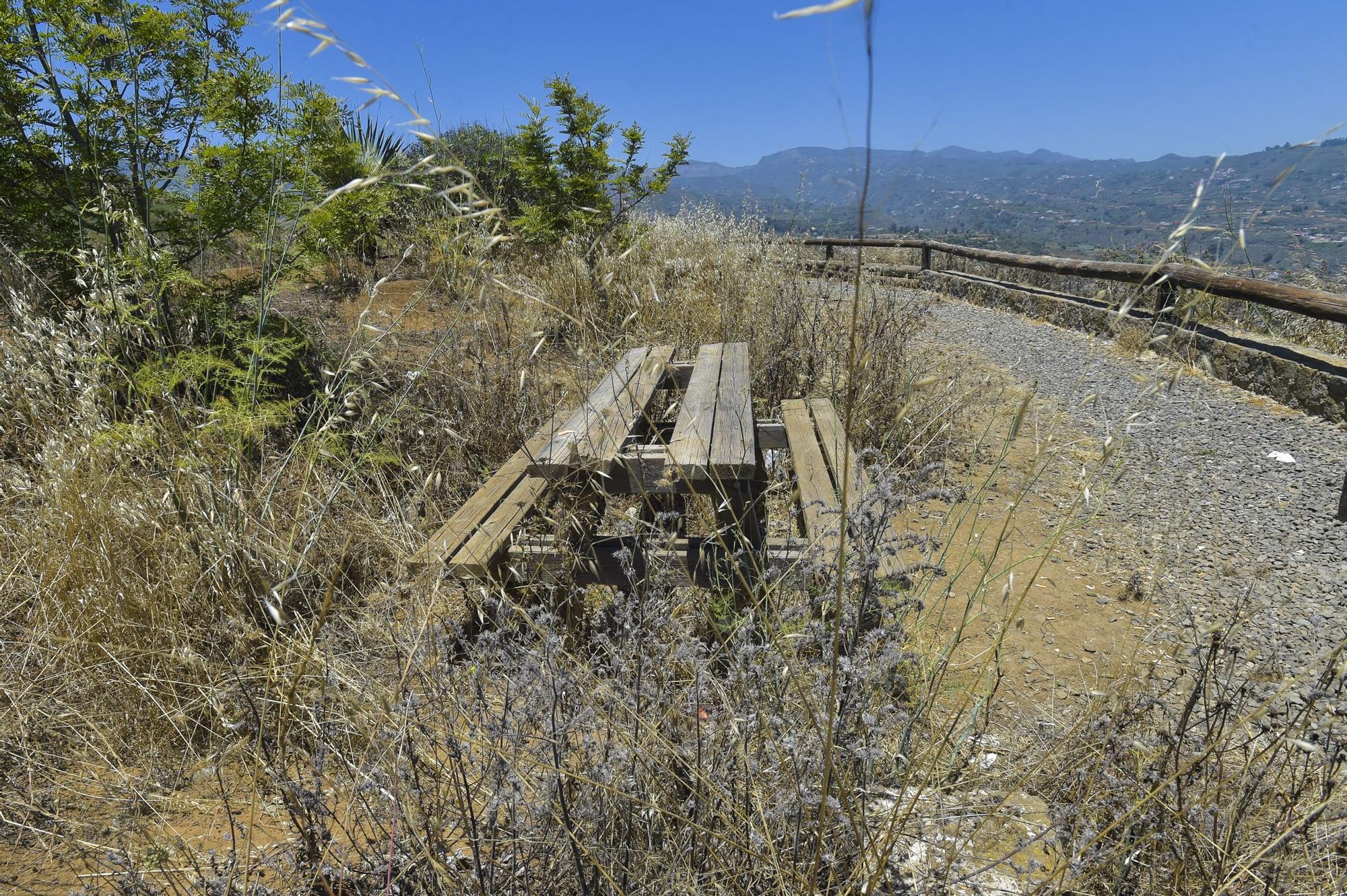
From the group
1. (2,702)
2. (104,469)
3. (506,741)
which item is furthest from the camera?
(104,469)

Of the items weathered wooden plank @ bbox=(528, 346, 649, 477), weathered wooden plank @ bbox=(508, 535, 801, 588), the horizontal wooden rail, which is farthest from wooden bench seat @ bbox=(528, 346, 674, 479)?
the horizontal wooden rail

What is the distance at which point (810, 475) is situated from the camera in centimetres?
270

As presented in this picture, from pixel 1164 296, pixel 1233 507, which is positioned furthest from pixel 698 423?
pixel 1164 296

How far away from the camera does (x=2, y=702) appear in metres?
1.97

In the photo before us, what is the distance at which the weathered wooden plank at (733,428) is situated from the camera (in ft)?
7.11

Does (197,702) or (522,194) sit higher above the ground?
(522,194)

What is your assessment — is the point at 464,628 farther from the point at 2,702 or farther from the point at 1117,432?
the point at 1117,432

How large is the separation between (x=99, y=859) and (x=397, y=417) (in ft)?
8.64

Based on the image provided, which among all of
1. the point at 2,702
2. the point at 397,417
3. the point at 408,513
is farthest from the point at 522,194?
the point at 2,702

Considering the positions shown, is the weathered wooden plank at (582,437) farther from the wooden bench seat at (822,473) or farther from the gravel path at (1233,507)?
the gravel path at (1233,507)

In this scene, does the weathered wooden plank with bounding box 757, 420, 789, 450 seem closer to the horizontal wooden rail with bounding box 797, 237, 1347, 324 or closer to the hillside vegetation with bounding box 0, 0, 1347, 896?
the hillside vegetation with bounding box 0, 0, 1347, 896

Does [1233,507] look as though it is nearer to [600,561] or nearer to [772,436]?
[772,436]

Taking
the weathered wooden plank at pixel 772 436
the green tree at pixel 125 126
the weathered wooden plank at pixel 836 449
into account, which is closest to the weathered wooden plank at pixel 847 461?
the weathered wooden plank at pixel 836 449

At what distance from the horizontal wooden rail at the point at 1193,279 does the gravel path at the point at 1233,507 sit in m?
0.71
